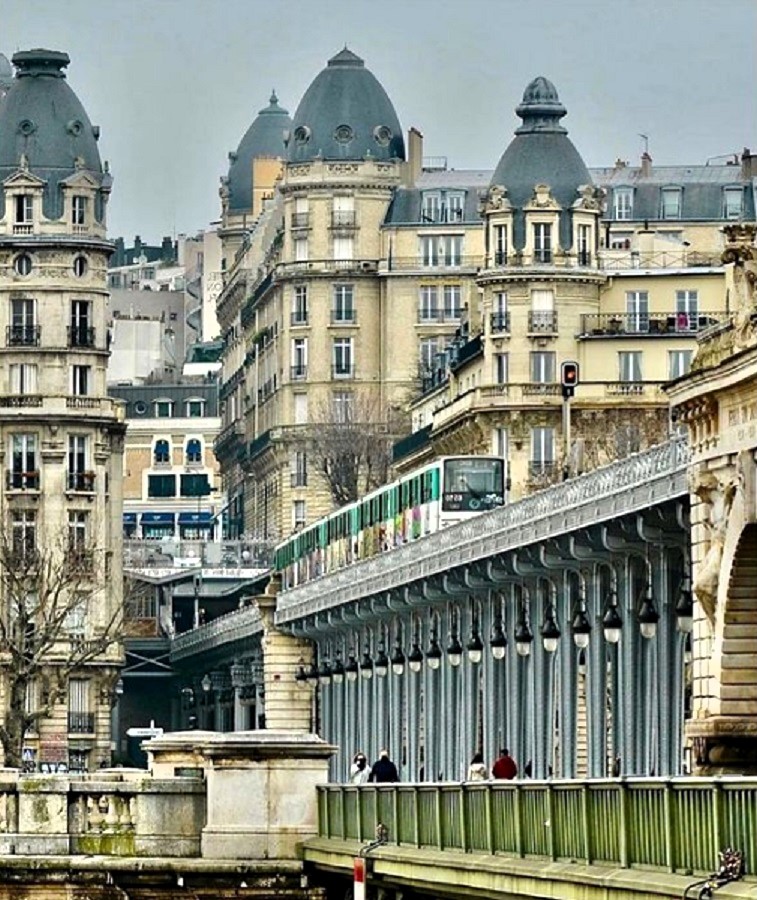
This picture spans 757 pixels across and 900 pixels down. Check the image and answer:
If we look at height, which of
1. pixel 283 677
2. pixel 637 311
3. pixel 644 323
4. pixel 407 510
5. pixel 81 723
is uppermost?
pixel 637 311

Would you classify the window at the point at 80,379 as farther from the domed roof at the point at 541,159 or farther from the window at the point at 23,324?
the domed roof at the point at 541,159

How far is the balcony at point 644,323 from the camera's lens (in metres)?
180

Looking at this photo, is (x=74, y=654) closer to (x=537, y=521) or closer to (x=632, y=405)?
(x=632, y=405)

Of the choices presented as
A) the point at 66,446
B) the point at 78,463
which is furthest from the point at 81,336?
the point at 78,463

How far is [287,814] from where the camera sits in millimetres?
55875

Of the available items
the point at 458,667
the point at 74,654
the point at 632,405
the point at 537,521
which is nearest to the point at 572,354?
the point at 632,405

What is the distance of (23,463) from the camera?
197750mm

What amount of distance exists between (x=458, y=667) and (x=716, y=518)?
164ft

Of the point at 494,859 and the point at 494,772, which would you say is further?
the point at 494,772

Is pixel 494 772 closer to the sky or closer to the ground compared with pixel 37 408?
closer to the ground

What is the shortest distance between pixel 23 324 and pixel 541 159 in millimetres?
23118

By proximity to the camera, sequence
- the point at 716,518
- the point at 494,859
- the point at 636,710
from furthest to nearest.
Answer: the point at 636,710 → the point at 716,518 → the point at 494,859

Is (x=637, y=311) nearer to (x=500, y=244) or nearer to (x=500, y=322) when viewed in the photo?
(x=500, y=322)

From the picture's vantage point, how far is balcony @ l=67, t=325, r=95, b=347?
198500mm
